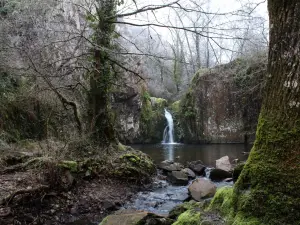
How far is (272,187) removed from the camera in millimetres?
3027

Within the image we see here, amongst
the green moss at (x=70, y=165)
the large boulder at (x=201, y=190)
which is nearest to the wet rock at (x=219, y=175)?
the large boulder at (x=201, y=190)

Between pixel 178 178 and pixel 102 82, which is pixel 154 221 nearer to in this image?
pixel 178 178

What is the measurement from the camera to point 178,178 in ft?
31.0

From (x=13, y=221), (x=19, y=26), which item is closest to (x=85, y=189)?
(x=13, y=221)

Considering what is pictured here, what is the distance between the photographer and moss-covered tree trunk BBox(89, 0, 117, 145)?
372 inches

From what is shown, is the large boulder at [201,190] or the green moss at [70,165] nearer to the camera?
the green moss at [70,165]

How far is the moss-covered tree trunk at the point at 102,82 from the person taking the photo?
372 inches

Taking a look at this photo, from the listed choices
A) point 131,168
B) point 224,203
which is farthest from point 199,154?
point 224,203

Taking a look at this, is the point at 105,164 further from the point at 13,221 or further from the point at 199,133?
the point at 199,133

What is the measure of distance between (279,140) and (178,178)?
6.61 m

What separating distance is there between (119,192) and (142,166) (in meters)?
1.75

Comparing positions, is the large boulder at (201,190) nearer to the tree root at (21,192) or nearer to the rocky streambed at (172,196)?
the rocky streambed at (172,196)

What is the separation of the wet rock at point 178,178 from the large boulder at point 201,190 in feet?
5.09

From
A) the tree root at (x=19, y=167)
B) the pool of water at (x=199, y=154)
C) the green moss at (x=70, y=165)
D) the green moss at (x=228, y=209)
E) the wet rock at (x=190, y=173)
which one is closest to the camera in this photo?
the green moss at (x=228, y=209)
